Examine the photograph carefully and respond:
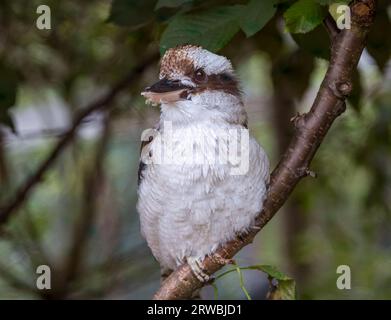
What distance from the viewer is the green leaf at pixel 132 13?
63.6 inches

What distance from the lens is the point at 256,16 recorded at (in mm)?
1342

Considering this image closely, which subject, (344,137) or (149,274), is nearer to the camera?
(344,137)

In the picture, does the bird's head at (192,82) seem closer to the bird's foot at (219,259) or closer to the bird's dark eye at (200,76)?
the bird's dark eye at (200,76)

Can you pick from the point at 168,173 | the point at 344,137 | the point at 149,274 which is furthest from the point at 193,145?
the point at 149,274

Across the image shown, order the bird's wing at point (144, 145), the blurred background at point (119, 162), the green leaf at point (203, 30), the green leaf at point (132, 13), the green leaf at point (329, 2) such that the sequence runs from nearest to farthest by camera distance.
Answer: the green leaf at point (329, 2) → the green leaf at point (203, 30) → the bird's wing at point (144, 145) → the green leaf at point (132, 13) → the blurred background at point (119, 162)

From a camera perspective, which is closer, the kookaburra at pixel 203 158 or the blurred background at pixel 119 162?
the kookaburra at pixel 203 158

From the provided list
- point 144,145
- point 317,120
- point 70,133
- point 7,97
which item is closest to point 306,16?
point 317,120

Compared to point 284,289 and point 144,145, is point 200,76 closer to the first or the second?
point 144,145

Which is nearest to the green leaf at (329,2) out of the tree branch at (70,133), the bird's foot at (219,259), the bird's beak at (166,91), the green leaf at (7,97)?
the bird's beak at (166,91)

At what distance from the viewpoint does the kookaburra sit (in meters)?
1.37

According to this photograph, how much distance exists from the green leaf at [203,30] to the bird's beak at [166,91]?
0.07 metres

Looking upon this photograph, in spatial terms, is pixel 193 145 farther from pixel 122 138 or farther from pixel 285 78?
pixel 122 138

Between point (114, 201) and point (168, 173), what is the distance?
2.03m
